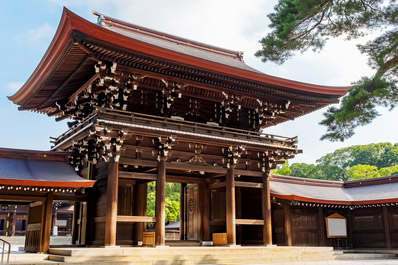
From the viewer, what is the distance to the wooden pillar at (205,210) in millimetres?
19031

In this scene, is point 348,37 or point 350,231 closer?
point 348,37

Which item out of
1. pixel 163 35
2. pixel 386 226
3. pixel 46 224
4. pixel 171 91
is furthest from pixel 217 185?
pixel 386 226

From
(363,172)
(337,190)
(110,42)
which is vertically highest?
(363,172)

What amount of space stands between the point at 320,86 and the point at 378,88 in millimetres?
7162

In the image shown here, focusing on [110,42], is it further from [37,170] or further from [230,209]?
[230,209]

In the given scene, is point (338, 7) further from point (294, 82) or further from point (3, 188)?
point (3, 188)

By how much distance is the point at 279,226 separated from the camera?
811 inches

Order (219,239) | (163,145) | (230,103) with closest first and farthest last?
(163,145), (219,239), (230,103)

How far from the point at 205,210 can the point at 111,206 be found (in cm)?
609

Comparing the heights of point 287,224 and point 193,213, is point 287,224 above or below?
below

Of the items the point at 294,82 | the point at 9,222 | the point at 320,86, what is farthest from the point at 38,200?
the point at 9,222

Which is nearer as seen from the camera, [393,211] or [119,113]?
[119,113]

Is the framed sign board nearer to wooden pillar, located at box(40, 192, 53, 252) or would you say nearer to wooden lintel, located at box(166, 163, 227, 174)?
wooden lintel, located at box(166, 163, 227, 174)

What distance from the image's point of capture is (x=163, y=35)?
22359mm
